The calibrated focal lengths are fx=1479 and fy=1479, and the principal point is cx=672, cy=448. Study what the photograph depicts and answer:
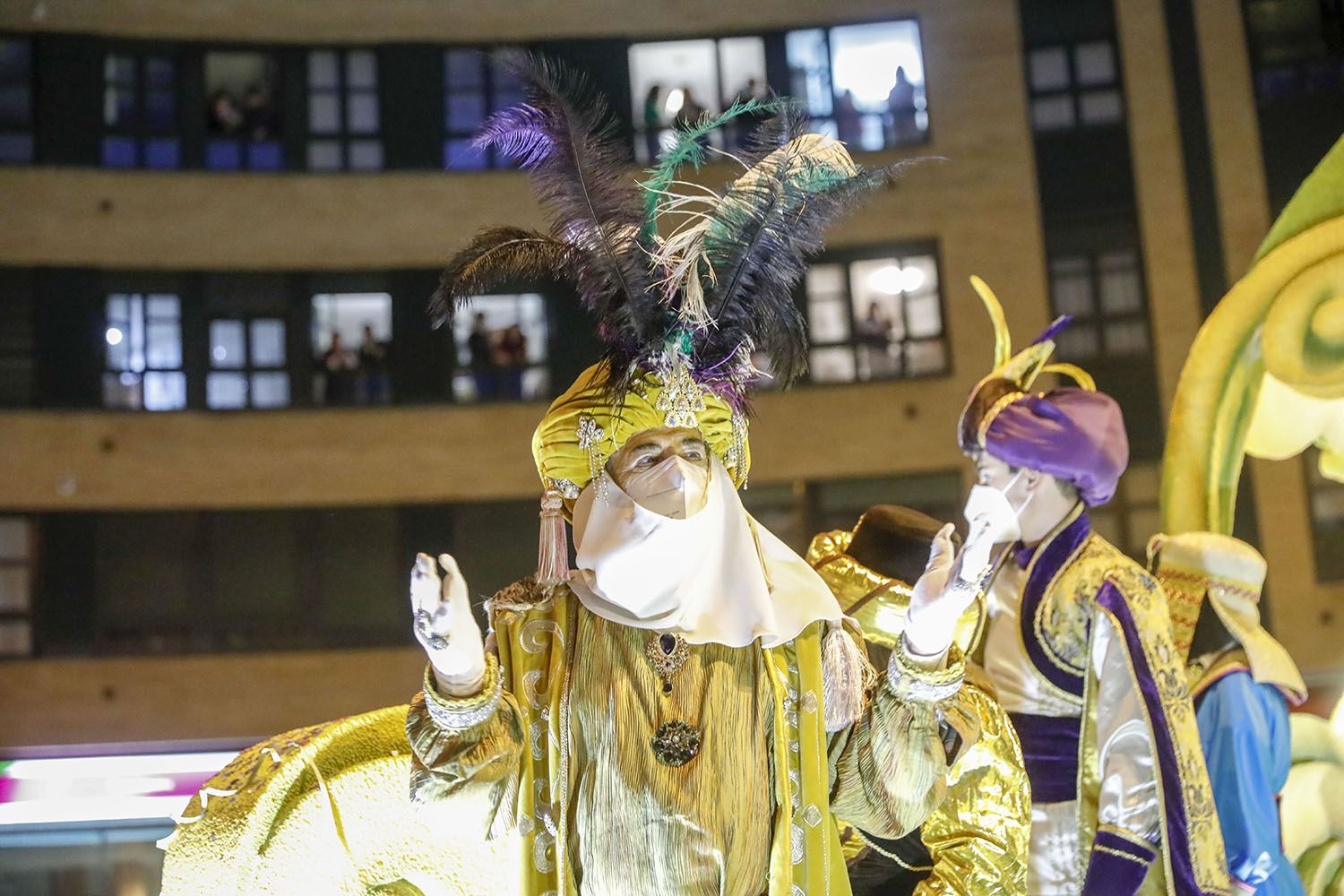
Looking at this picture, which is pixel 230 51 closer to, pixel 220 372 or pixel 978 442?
pixel 220 372

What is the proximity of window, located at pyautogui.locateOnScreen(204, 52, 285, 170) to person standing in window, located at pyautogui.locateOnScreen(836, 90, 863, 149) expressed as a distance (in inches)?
156

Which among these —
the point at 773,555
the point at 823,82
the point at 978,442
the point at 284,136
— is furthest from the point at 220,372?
the point at 773,555

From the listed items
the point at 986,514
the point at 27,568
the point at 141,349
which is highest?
the point at 141,349

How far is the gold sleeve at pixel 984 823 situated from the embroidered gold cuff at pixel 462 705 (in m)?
1.08

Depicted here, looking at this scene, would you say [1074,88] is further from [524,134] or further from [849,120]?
[524,134]

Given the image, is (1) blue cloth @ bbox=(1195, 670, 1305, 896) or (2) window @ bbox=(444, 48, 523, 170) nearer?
(1) blue cloth @ bbox=(1195, 670, 1305, 896)

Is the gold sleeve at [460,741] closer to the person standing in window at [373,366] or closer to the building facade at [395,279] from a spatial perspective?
the building facade at [395,279]

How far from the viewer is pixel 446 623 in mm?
2092

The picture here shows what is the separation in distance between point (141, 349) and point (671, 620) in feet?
29.3

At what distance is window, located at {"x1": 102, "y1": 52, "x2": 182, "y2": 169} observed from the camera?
33.8ft

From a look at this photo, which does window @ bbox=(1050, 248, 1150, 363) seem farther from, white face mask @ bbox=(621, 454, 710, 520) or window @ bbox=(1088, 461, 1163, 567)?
white face mask @ bbox=(621, 454, 710, 520)

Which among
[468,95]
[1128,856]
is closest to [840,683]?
[1128,856]

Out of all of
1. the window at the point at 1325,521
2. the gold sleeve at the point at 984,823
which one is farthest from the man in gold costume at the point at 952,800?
the window at the point at 1325,521

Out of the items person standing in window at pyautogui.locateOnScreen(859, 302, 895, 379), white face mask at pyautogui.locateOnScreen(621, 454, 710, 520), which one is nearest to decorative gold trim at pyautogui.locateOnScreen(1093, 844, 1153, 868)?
white face mask at pyautogui.locateOnScreen(621, 454, 710, 520)
